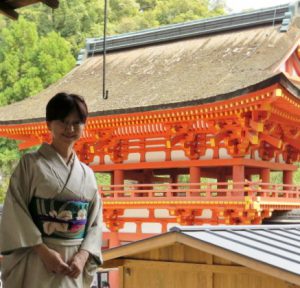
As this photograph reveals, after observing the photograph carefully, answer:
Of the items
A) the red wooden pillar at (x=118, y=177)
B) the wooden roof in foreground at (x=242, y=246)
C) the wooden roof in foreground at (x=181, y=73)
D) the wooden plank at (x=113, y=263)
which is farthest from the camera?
the red wooden pillar at (x=118, y=177)

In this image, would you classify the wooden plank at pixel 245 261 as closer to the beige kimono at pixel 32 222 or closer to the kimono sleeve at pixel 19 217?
the beige kimono at pixel 32 222

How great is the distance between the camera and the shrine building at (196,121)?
433 inches

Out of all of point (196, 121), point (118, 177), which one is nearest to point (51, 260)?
point (196, 121)

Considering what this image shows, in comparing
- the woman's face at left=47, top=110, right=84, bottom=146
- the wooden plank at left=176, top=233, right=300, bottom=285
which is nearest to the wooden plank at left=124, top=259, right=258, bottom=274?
the wooden plank at left=176, top=233, right=300, bottom=285

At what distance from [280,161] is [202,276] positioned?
819 cm

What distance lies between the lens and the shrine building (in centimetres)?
1100

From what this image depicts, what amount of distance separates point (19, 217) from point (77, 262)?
0.29m

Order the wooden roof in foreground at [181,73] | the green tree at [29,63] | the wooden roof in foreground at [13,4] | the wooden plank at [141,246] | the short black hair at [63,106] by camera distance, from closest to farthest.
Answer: the short black hair at [63,106]
the wooden roof in foreground at [13,4]
the wooden plank at [141,246]
the wooden roof in foreground at [181,73]
the green tree at [29,63]

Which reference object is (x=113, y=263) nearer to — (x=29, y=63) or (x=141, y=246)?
(x=141, y=246)

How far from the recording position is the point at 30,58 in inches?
1155

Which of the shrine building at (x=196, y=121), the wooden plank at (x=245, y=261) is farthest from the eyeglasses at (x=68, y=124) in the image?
the shrine building at (x=196, y=121)

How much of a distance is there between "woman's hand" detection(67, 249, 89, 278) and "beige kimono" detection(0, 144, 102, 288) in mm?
21

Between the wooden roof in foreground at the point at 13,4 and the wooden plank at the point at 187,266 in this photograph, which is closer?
the wooden roof in foreground at the point at 13,4

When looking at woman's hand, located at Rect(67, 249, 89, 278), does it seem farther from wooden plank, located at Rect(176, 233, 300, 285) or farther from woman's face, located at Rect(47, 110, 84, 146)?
wooden plank, located at Rect(176, 233, 300, 285)
